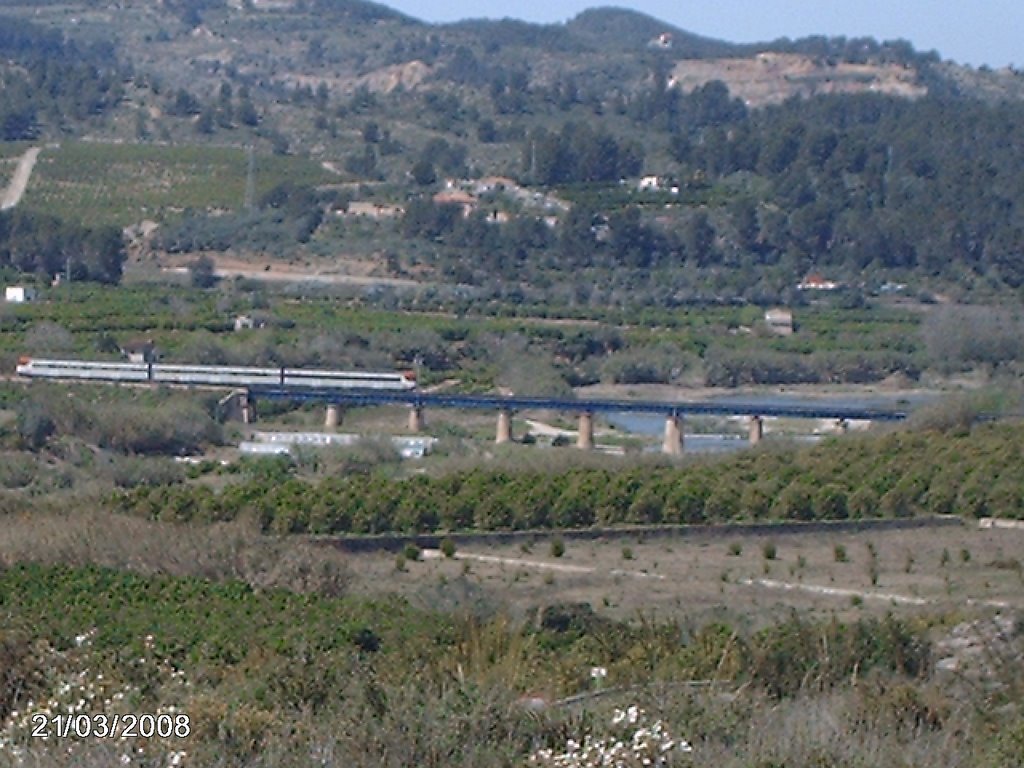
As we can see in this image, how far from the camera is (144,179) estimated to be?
6475 cm

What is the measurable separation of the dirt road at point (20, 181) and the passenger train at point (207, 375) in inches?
893

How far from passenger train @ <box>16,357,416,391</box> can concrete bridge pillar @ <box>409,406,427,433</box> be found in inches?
88.1

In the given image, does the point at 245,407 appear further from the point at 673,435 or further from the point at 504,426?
the point at 673,435

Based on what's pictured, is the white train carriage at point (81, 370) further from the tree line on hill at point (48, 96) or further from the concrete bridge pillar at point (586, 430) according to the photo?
the tree line on hill at point (48, 96)

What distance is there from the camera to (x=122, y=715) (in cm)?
766

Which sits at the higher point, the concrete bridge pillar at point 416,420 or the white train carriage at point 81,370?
the white train carriage at point 81,370

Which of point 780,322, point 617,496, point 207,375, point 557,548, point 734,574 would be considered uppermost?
point 734,574

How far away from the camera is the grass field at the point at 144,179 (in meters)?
A: 61.8

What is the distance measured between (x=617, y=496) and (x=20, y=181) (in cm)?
4402

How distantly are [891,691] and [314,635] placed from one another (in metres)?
4.24

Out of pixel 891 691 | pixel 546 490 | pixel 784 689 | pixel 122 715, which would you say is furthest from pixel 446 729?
pixel 546 490

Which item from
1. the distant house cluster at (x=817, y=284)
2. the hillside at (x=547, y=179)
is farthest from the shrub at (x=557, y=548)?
the distant house cluster at (x=817, y=284)

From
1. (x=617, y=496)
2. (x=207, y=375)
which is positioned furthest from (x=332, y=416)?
(x=617, y=496)

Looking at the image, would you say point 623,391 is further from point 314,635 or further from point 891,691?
point 891,691
